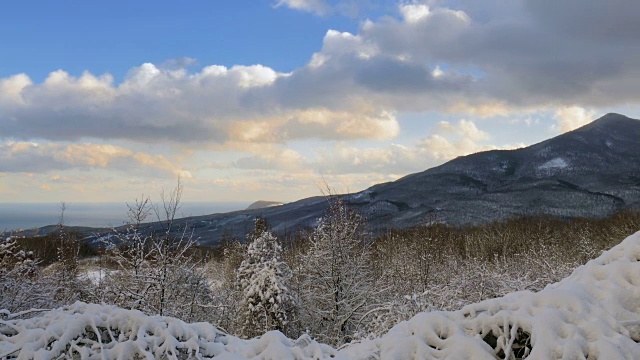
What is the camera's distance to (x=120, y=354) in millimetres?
3221

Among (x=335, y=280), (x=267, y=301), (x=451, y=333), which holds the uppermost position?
(x=451, y=333)

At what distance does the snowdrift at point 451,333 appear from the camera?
2.65m

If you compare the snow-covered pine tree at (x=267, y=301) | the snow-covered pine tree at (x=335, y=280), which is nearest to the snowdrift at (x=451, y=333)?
the snow-covered pine tree at (x=267, y=301)

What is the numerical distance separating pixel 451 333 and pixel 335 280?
1678 centimetres

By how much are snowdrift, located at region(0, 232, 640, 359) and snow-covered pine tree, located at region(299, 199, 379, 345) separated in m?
15.4

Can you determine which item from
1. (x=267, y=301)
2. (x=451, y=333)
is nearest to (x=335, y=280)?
(x=267, y=301)

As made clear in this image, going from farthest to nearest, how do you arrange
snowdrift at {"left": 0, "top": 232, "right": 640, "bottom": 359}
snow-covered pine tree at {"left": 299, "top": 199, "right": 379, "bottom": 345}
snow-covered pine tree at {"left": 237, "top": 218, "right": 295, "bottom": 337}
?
snow-covered pine tree at {"left": 299, "top": 199, "right": 379, "bottom": 345} → snow-covered pine tree at {"left": 237, "top": 218, "right": 295, "bottom": 337} → snowdrift at {"left": 0, "top": 232, "right": 640, "bottom": 359}

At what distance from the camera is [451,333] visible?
2916 millimetres

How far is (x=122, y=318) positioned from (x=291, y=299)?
1547 cm

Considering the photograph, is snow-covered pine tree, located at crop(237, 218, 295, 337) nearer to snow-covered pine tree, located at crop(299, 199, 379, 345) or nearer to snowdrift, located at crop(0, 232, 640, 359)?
snow-covered pine tree, located at crop(299, 199, 379, 345)

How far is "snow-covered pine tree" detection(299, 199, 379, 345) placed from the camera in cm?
1872

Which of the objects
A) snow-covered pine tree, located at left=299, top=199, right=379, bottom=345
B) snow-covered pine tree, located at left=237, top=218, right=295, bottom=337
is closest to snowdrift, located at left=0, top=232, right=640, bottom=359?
snow-covered pine tree, located at left=237, top=218, right=295, bottom=337

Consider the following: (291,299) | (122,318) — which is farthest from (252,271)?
(122,318)

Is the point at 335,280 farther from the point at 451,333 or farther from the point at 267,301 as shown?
the point at 451,333
